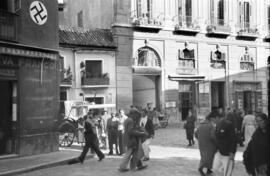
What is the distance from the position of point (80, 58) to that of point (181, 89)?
7.72 metres

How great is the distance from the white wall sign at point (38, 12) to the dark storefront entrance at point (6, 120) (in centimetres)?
240

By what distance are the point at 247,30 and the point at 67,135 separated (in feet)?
65.1

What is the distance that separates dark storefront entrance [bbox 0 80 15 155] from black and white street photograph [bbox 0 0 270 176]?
0.10 feet

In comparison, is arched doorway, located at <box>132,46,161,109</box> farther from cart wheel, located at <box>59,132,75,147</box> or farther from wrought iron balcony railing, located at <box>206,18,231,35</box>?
cart wheel, located at <box>59,132,75,147</box>

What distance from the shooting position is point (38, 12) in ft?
48.8

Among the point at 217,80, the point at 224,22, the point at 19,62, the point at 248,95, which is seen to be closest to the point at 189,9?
the point at 224,22

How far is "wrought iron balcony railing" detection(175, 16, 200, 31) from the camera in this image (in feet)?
96.7

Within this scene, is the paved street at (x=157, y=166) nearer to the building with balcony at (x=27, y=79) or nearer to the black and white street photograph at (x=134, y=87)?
the black and white street photograph at (x=134, y=87)

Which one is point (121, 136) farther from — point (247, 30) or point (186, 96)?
point (247, 30)

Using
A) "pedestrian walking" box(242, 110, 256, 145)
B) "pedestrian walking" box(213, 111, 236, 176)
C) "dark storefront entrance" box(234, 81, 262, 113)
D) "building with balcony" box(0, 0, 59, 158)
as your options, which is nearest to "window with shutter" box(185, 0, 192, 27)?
"dark storefront entrance" box(234, 81, 262, 113)

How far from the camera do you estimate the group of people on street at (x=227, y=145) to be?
704cm

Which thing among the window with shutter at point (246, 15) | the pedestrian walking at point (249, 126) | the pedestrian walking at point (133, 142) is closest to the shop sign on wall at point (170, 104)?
the window with shutter at point (246, 15)

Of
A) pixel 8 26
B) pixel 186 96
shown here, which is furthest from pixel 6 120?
pixel 186 96

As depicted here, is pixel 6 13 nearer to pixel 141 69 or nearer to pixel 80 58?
pixel 80 58
